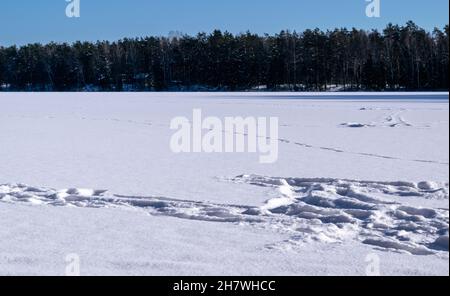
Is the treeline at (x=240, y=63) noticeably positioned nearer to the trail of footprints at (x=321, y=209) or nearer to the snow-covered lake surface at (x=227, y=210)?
the snow-covered lake surface at (x=227, y=210)

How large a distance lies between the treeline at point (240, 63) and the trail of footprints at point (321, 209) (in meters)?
39.1

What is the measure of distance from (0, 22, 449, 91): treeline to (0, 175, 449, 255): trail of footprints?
39139 mm

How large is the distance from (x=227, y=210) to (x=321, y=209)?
77cm

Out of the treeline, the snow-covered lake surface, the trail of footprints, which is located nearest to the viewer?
the snow-covered lake surface

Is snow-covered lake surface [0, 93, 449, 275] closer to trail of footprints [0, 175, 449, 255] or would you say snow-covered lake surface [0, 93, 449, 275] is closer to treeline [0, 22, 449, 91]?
trail of footprints [0, 175, 449, 255]

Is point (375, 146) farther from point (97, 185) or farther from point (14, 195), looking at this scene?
point (14, 195)

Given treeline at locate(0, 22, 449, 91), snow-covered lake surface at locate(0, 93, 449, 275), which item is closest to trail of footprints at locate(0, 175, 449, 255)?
snow-covered lake surface at locate(0, 93, 449, 275)

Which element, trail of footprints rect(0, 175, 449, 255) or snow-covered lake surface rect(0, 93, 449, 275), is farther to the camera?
trail of footprints rect(0, 175, 449, 255)

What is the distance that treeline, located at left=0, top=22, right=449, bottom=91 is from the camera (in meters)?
47.7

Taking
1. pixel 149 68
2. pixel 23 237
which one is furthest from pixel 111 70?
pixel 23 237

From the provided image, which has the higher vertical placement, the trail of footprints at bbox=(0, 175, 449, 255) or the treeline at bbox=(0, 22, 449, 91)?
the treeline at bbox=(0, 22, 449, 91)

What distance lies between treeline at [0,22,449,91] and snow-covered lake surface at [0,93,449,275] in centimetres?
3789

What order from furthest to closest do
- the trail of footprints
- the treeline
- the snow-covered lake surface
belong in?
the treeline → the trail of footprints → the snow-covered lake surface

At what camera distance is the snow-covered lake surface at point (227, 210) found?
10.6 ft
